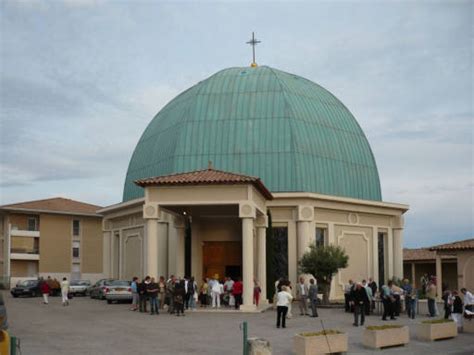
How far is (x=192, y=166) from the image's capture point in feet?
142

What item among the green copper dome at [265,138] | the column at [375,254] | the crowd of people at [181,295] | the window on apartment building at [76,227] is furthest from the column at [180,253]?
the window on apartment building at [76,227]

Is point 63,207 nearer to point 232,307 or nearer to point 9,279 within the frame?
point 9,279

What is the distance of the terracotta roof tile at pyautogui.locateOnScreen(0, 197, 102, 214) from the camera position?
237ft

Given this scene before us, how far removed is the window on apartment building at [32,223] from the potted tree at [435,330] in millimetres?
57060

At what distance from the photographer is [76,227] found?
76.6m

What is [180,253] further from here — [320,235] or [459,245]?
[459,245]

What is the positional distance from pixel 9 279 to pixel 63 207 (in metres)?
9.63

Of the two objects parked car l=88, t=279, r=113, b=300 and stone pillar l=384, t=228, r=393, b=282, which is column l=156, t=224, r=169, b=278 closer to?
parked car l=88, t=279, r=113, b=300

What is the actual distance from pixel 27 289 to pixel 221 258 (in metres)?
17.6

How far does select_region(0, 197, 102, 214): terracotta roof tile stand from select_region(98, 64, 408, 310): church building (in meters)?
25.3

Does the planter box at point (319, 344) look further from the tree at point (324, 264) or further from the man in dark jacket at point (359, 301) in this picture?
the tree at point (324, 264)

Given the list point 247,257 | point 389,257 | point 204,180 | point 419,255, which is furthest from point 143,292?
point 419,255

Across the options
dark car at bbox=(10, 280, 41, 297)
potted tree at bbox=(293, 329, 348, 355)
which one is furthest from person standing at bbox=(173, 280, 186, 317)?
dark car at bbox=(10, 280, 41, 297)

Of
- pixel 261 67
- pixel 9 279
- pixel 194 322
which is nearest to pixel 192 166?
pixel 261 67
